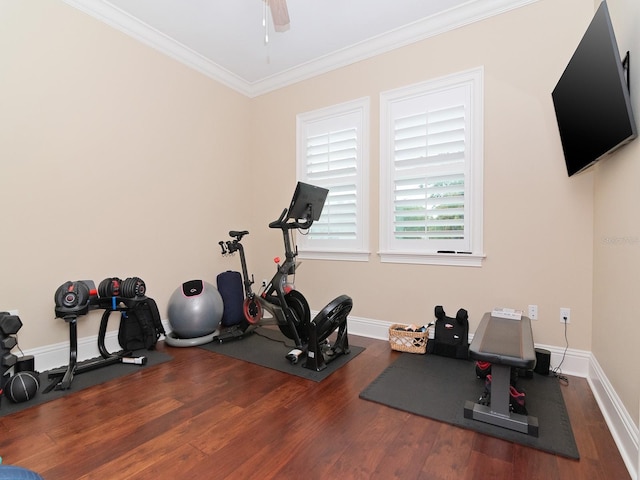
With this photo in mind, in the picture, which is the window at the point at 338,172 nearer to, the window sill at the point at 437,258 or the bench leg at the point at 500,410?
the window sill at the point at 437,258

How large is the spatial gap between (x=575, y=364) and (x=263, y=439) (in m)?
2.48

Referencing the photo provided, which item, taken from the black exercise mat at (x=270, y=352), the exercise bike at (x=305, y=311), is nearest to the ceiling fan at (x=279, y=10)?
the exercise bike at (x=305, y=311)

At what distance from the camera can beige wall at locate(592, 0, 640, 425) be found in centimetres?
167

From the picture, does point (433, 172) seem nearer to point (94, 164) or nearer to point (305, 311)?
point (305, 311)

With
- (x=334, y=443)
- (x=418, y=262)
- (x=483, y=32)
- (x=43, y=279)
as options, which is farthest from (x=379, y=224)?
(x=43, y=279)

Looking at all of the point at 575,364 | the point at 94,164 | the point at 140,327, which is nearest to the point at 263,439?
the point at 140,327

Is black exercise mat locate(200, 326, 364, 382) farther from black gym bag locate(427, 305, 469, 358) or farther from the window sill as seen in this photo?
the window sill

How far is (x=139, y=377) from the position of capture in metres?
2.57

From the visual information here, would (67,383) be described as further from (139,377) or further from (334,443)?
(334,443)

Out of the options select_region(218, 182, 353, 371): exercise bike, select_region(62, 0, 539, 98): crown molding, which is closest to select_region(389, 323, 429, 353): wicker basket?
select_region(218, 182, 353, 371): exercise bike

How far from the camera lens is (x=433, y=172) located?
3.20 meters

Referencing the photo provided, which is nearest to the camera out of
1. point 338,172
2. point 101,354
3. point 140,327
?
point 101,354

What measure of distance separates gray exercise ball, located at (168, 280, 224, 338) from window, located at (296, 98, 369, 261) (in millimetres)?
1276

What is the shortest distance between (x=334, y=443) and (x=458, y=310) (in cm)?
181
